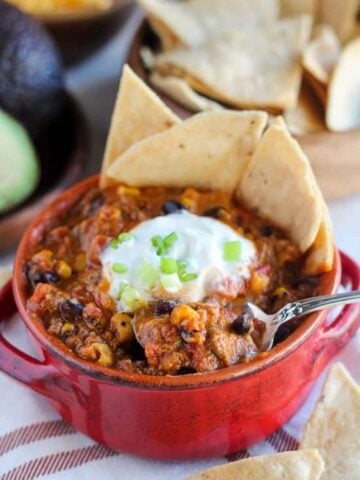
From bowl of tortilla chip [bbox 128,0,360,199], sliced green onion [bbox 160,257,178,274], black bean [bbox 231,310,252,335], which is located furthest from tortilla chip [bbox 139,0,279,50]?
black bean [bbox 231,310,252,335]

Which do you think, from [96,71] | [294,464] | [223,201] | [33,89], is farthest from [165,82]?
[294,464]

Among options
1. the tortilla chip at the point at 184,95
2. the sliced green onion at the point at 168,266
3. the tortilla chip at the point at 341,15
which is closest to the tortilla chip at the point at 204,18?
the tortilla chip at the point at 341,15

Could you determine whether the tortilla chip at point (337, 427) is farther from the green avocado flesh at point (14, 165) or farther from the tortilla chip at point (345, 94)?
the green avocado flesh at point (14, 165)

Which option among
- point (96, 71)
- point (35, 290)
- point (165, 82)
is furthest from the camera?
point (96, 71)

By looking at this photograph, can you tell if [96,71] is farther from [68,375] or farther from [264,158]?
[68,375]

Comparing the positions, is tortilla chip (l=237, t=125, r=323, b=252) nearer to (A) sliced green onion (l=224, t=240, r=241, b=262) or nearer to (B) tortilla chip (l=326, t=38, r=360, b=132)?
(A) sliced green onion (l=224, t=240, r=241, b=262)

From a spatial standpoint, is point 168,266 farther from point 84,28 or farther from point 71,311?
point 84,28
